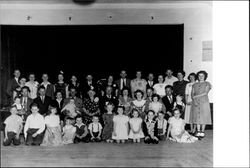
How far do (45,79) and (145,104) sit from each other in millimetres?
2201

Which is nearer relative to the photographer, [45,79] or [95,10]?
[45,79]

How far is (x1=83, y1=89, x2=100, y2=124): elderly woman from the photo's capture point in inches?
266

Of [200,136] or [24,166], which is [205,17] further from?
[24,166]

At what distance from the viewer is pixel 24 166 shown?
4.41 m

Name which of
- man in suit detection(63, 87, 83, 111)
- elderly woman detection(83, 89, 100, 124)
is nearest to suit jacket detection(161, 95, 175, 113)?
elderly woman detection(83, 89, 100, 124)

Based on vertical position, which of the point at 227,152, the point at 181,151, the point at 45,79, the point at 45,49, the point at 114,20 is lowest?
the point at 181,151

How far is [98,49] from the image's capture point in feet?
29.2

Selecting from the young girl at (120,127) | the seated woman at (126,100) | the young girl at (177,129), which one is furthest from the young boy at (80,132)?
the young girl at (177,129)

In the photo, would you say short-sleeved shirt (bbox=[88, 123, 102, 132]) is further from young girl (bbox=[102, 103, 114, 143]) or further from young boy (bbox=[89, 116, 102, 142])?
young girl (bbox=[102, 103, 114, 143])

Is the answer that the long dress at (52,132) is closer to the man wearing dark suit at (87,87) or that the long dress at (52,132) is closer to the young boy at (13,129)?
the young boy at (13,129)

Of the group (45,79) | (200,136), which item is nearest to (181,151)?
(200,136)

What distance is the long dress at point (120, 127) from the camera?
625 cm

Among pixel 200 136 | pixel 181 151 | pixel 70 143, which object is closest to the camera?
pixel 181 151

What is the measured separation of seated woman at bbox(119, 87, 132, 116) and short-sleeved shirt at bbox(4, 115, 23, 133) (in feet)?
6.46
